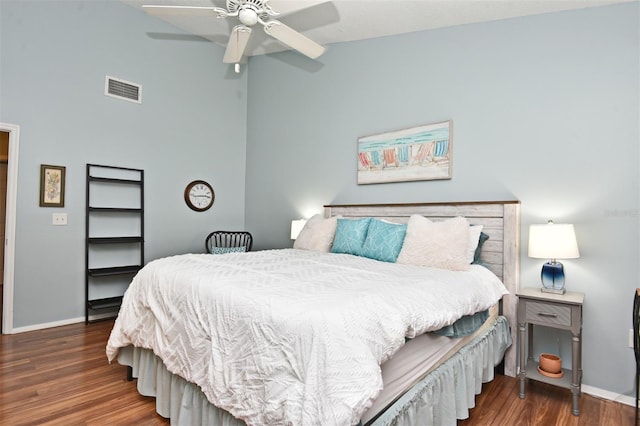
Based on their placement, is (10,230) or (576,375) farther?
(10,230)

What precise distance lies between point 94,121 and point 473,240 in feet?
12.6

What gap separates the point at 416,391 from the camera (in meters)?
1.50

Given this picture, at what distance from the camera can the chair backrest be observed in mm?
4633

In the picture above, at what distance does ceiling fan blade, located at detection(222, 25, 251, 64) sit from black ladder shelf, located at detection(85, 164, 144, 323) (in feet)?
5.98

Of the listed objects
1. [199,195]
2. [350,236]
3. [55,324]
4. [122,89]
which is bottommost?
[55,324]

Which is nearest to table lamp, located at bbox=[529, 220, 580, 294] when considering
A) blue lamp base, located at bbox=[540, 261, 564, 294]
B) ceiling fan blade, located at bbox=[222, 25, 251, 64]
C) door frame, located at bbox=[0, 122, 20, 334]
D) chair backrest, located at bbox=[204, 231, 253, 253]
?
blue lamp base, located at bbox=[540, 261, 564, 294]

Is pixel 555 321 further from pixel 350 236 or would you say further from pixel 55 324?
pixel 55 324

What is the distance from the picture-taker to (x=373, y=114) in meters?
3.58

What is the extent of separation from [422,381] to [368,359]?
587 mm

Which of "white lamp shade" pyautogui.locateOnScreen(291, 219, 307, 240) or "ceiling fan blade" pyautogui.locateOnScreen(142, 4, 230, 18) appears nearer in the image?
"ceiling fan blade" pyautogui.locateOnScreen(142, 4, 230, 18)

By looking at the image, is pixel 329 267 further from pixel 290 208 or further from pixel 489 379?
pixel 290 208

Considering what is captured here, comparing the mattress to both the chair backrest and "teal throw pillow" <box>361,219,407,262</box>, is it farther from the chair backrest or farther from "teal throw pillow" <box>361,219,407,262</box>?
the chair backrest

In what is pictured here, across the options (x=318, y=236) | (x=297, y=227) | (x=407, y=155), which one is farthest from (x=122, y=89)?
(x=407, y=155)

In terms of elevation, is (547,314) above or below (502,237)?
below
